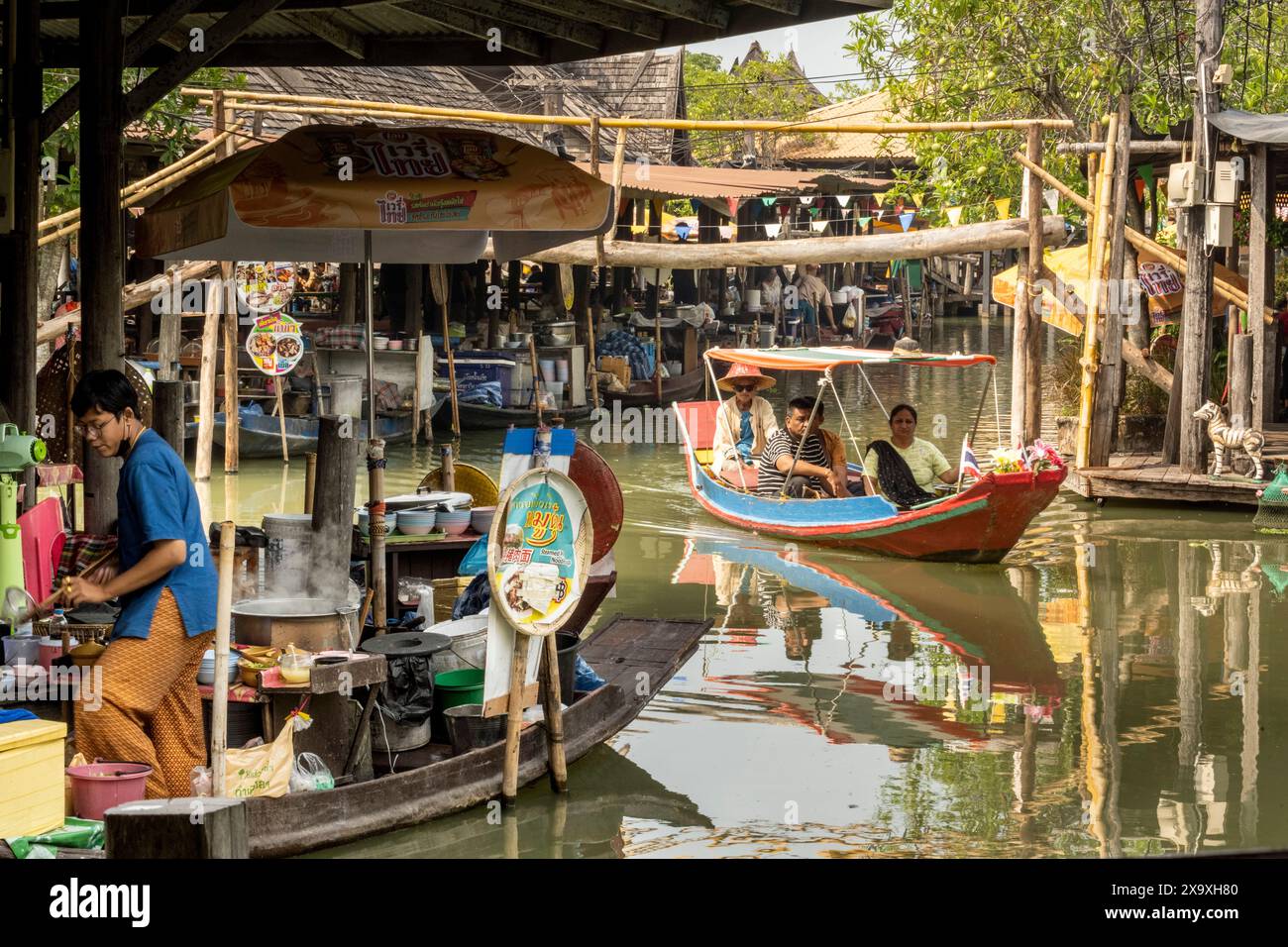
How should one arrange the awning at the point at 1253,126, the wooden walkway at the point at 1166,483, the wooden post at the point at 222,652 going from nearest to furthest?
1. the wooden post at the point at 222,652
2. the awning at the point at 1253,126
3. the wooden walkway at the point at 1166,483

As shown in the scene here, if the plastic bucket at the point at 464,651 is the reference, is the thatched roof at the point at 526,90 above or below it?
above

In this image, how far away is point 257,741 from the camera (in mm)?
5770

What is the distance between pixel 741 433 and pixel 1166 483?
12.6ft

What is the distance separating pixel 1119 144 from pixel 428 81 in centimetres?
1341

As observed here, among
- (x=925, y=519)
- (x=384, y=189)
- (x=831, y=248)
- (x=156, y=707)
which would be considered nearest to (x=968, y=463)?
(x=925, y=519)

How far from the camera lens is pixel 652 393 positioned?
73.7 feet

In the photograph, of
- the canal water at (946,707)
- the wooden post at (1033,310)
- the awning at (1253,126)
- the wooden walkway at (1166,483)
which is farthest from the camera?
the wooden post at (1033,310)

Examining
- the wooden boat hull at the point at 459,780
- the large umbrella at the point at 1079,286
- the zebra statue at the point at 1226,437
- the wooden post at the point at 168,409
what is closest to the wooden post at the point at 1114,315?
the zebra statue at the point at 1226,437

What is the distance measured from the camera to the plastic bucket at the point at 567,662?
22.5ft

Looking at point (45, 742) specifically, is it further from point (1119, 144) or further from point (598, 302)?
point (598, 302)

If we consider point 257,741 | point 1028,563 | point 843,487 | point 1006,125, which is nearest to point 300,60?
point 257,741

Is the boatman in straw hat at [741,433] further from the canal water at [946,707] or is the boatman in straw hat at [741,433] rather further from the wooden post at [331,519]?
the wooden post at [331,519]

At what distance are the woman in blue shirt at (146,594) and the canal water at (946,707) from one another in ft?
2.99

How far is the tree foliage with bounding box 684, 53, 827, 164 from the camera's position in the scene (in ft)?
128
